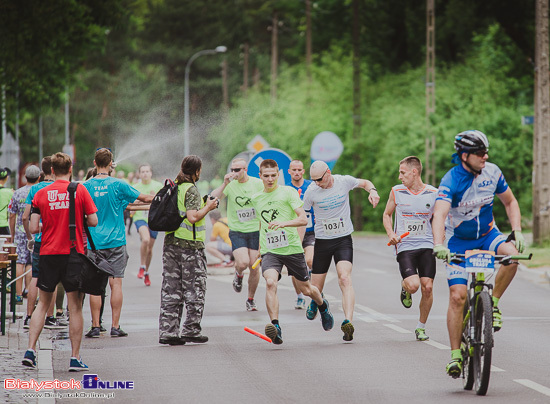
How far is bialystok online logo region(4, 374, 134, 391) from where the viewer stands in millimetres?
8773

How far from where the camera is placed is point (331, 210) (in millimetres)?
12078

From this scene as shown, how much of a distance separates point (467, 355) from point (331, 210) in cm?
378

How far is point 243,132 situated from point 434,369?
49.1 meters

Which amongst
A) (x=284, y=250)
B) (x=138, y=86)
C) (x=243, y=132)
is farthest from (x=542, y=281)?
(x=138, y=86)

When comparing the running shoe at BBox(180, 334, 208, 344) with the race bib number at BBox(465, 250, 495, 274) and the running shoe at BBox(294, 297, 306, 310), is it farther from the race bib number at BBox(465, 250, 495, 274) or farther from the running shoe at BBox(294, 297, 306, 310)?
the race bib number at BBox(465, 250, 495, 274)

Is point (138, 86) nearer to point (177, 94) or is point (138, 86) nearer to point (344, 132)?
point (177, 94)

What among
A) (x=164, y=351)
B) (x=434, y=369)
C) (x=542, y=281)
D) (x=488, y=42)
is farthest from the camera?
(x=488, y=42)

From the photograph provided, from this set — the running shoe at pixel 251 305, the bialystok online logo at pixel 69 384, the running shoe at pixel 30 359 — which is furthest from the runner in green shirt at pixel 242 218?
the bialystok online logo at pixel 69 384

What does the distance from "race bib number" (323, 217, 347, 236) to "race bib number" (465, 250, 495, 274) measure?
12.7 ft

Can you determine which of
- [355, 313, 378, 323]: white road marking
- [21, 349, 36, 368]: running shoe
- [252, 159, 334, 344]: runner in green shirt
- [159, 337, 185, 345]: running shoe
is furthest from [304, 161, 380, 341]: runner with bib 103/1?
[21, 349, 36, 368]: running shoe

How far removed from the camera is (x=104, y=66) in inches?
3174

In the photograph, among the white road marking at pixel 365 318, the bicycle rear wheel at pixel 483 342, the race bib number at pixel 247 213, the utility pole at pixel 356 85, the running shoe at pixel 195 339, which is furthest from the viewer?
the utility pole at pixel 356 85

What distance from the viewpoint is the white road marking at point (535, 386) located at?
8505mm

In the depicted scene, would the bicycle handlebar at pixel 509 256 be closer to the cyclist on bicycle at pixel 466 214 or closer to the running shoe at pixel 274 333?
the cyclist on bicycle at pixel 466 214
